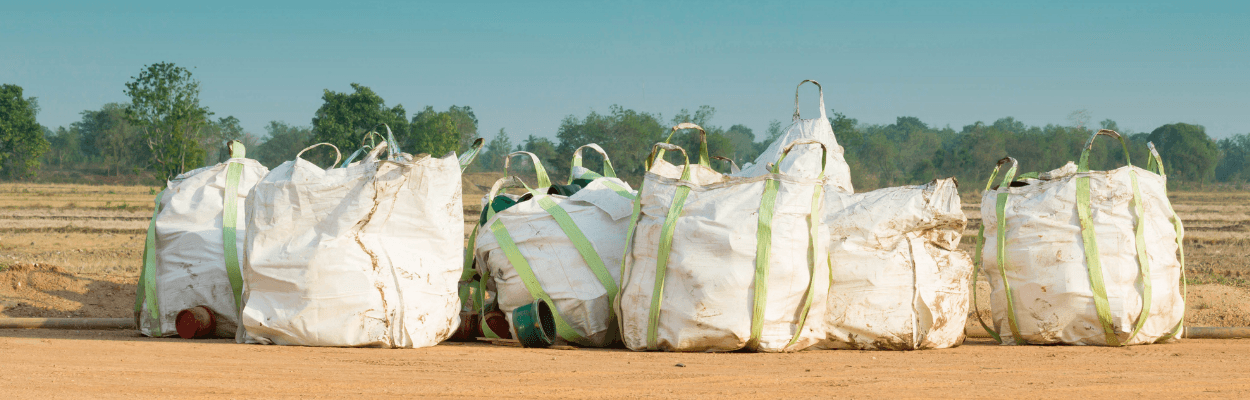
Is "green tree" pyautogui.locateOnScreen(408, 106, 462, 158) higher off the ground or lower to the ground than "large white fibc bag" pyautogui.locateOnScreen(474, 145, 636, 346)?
higher

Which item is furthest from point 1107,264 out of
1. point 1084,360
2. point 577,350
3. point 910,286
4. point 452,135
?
point 452,135

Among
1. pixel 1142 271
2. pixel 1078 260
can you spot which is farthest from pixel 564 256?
pixel 1142 271

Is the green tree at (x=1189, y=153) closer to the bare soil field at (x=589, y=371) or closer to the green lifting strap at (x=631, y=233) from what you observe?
the bare soil field at (x=589, y=371)

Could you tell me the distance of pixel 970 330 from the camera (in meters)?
4.55

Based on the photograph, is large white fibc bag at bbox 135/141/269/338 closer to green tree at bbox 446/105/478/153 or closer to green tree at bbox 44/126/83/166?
green tree at bbox 446/105/478/153

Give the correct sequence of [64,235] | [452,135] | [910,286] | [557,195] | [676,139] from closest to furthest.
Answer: [910,286] < [557,195] < [64,235] < [676,139] < [452,135]

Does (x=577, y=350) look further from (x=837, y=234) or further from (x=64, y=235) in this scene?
(x=64, y=235)

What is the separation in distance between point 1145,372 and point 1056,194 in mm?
1025

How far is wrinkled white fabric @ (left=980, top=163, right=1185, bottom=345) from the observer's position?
3.89 m

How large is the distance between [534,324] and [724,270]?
91 cm

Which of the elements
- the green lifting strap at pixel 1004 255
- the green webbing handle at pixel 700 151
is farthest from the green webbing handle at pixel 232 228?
the green lifting strap at pixel 1004 255

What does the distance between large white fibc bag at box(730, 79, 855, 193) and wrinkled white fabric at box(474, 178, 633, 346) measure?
850 millimetres

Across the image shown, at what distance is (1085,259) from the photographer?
3879 millimetres

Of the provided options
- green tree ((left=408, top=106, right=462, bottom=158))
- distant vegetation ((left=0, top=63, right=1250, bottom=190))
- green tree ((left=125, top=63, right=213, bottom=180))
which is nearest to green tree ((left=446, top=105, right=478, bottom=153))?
distant vegetation ((left=0, top=63, right=1250, bottom=190))
